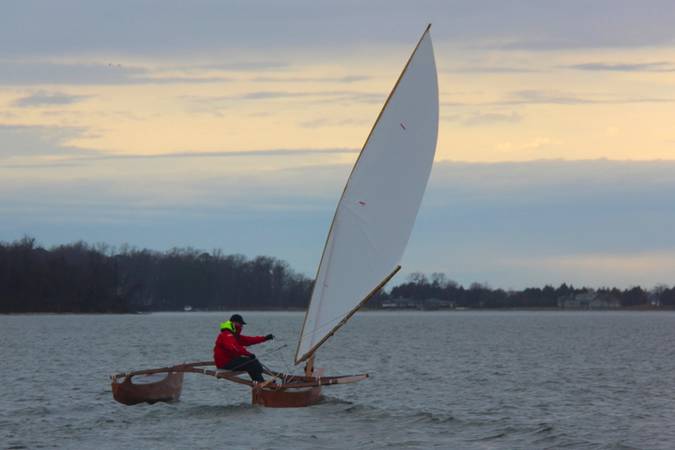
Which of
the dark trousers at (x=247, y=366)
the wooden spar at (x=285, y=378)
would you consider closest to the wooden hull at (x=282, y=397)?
the wooden spar at (x=285, y=378)

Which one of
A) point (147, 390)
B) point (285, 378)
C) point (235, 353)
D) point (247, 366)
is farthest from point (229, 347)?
point (147, 390)

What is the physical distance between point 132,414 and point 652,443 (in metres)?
12.2

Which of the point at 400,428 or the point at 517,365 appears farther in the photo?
the point at 517,365

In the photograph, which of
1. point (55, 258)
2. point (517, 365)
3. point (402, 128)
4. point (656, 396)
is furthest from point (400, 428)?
point (55, 258)

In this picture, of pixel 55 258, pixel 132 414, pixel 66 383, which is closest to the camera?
pixel 132 414

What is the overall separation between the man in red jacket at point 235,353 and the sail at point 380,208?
Answer: 3.77 ft

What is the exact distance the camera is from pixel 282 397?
28.8 meters

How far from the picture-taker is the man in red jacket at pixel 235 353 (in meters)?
29.1

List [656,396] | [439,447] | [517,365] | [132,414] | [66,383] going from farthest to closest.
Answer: [517,365]
[66,383]
[656,396]
[132,414]
[439,447]

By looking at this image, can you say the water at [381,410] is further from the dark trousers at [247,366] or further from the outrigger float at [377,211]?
the outrigger float at [377,211]

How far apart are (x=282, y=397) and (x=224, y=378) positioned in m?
2.49

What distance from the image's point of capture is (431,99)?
29.8 m

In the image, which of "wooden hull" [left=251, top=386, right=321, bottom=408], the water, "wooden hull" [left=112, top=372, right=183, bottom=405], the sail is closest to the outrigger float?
the sail

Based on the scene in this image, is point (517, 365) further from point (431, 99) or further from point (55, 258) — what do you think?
point (55, 258)
